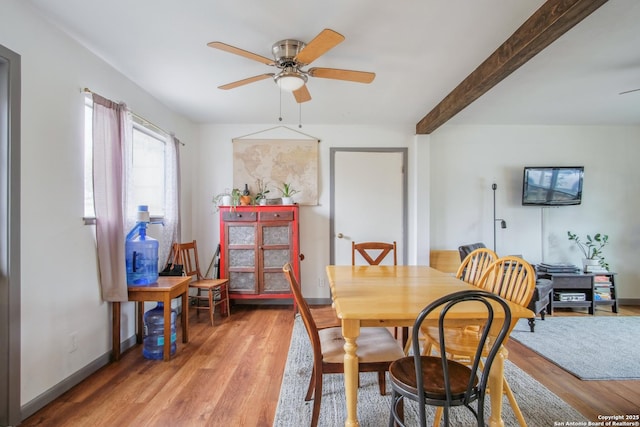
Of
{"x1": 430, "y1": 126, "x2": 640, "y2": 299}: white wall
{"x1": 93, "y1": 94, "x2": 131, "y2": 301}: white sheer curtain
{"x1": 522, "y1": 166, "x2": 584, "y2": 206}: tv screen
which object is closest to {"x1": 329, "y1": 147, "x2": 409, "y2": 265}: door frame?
{"x1": 430, "y1": 126, "x2": 640, "y2": 299}: white wall

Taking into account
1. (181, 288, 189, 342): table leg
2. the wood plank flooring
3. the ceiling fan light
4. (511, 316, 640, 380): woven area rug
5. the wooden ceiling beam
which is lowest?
(511, 316, 640, 380): woven area rug

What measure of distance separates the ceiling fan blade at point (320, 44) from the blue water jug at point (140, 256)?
1.86 meters

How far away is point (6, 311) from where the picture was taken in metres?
1.58

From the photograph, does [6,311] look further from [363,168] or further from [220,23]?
[363,168]

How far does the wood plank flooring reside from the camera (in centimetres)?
173

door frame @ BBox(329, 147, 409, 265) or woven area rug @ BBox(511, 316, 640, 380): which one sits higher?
door frame @ BBox(329, 147, 409, 265)

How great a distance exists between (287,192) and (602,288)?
165 inches

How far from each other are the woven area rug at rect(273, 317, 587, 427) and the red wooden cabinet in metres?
1.44

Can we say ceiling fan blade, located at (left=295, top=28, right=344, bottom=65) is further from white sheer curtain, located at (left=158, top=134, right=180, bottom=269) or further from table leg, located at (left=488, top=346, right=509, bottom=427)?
white sheer curtain, located at (left=158, top=134, right=180, bottom=269)

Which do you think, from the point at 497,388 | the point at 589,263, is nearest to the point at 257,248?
the point at 497,388

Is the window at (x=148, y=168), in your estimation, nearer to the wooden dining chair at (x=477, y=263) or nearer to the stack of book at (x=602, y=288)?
the wooden dining chair at (x=477, y=263)

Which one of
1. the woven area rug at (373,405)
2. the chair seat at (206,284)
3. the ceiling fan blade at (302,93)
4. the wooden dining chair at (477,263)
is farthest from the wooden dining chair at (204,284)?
the wooden dining chair at (477,263)

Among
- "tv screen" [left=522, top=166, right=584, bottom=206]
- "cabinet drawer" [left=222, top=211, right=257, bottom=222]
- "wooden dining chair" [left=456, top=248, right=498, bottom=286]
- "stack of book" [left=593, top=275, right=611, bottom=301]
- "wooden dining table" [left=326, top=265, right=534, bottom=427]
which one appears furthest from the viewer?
"tv screen" [left=522, top=166, right=584, bottom=206]

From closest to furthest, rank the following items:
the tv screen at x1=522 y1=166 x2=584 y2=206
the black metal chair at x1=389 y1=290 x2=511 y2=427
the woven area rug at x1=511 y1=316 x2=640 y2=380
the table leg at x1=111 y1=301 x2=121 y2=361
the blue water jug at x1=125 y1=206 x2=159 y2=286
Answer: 1. the black metal chair at x1=389 y1=290 x2=511 y2=427
2. the woven area rug at x1=511 y1=316 x2=640 y2=380
3. the table leg at x1=111 y1=301 x2=121 y2=361
4. the blue water jug at x1=125 y1=206 x2=159 y2=286
5. the tv screen at x1=522 y1=166 x2=584 y2=206
